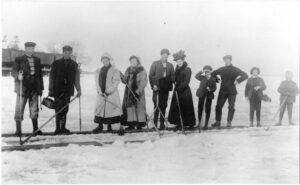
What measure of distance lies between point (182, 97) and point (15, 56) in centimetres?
280

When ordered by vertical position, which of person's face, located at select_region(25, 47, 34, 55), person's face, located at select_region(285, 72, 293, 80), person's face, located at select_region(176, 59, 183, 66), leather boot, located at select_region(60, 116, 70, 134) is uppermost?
person's face, located at select_region(25, 47, 34, 55)

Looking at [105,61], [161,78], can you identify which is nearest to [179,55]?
[161,78]

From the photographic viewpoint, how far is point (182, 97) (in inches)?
264

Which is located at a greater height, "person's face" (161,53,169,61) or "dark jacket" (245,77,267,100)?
"person's face" (161,53,169,61)

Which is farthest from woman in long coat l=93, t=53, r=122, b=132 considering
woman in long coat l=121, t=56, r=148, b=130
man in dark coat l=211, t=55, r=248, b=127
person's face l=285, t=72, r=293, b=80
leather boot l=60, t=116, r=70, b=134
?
person's face l=285, t=72, r=293, b=80

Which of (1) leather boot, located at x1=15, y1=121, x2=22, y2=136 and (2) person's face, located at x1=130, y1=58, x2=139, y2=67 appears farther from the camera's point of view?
(2) person's face, located at x1=130, y1=58, x2=139, y2=67

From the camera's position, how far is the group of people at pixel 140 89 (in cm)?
604

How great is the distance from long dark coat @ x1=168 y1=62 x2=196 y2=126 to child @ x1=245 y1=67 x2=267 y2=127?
112cm

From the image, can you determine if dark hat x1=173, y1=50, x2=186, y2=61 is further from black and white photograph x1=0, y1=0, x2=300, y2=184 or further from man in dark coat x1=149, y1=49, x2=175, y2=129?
man in dark coat x1=149, y1=49, x2=175, y2=129

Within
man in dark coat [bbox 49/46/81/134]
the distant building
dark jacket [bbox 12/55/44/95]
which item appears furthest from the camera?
man in dark coat [bbox 49/46/81/134]

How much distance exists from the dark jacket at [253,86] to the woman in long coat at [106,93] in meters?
2.36

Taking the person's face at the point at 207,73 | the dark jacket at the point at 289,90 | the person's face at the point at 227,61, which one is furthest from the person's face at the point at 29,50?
the dark jacket at the point at 289,90

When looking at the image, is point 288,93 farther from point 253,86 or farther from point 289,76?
point 253,86

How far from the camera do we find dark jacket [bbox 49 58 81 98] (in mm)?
6160
